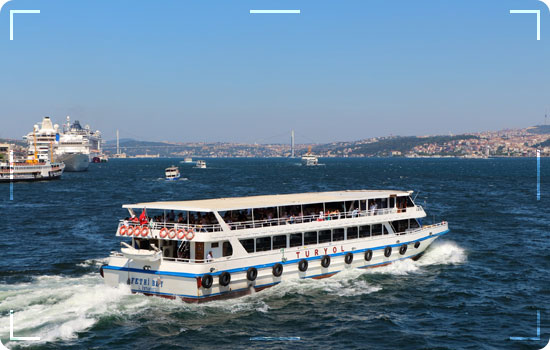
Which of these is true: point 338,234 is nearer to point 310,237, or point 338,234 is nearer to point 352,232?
point 352,232

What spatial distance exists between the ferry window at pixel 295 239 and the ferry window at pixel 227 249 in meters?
3.73

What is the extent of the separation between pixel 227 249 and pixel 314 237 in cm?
542

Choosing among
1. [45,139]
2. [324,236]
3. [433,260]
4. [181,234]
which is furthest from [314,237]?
[45,139]

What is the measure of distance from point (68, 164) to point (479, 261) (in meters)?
157

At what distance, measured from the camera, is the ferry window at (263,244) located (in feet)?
92.1

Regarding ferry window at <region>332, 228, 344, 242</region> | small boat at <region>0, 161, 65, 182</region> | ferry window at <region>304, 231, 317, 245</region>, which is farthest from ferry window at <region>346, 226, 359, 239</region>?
small boat at <region>0, 161, 65, 182</region>

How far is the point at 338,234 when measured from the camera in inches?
1222

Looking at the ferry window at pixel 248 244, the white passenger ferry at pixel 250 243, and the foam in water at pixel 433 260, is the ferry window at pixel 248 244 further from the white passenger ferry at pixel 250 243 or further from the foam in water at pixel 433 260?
the foam in water at pixel 433 260

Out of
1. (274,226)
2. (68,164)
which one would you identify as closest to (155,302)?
(274,226)

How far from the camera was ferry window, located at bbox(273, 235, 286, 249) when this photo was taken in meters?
28.7

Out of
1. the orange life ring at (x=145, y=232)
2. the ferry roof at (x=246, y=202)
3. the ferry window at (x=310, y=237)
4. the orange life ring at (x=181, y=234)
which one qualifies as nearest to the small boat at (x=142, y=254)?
the orange life ring at (x=145, y=232)

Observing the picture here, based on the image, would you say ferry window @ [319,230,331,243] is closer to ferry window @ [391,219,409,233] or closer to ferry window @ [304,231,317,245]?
ferry window @ [304,231,317,245]

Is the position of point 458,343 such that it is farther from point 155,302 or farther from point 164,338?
point 155,302

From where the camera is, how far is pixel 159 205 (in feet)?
88.5
